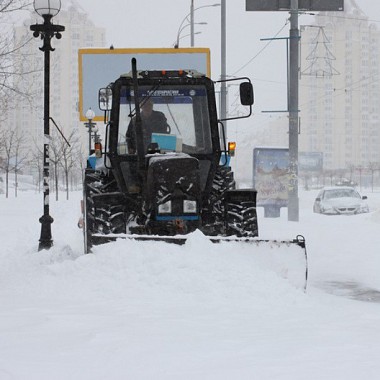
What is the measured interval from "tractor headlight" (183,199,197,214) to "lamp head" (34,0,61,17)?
4.89 metres

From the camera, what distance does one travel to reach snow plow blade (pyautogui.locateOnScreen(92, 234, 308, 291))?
7219 mm

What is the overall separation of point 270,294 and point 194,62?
48.7ft

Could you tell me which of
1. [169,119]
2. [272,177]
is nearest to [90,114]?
[272,177]

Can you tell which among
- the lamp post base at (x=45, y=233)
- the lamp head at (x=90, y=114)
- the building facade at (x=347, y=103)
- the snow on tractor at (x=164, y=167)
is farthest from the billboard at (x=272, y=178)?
the building facade at (x=347, y=103)

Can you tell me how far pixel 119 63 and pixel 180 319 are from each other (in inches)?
677

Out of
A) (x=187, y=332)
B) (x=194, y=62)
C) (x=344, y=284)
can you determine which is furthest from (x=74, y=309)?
(x=194, y=62)

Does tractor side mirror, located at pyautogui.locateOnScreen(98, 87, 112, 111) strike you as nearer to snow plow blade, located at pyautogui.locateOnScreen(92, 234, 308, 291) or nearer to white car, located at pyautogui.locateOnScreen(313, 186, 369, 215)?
snow plow blade, located at pyautogui.locateOnScreen(92, 234, 308, 291)

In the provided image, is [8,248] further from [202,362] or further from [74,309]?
[202,362]

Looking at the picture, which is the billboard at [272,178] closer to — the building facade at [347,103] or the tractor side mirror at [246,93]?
the tractor side mirror at [246,93]

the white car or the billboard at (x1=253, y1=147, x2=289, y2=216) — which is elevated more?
the billboard at (x1=253, y1=147, x2=289, y2=216)

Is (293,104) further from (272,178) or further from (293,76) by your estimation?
(272,178)

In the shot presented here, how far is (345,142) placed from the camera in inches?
4916

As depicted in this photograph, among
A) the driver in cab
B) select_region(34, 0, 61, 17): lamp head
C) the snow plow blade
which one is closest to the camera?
the snow plow blade

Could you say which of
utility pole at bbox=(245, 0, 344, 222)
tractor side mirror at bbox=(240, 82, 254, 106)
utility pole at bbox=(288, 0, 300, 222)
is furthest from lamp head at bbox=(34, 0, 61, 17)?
utility pole at bbox=(288, 0, 300, 222)
